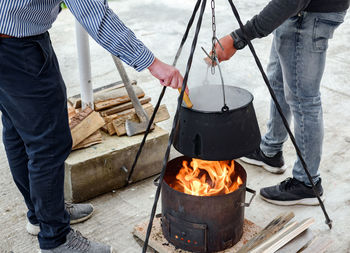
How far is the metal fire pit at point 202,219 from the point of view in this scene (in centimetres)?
279

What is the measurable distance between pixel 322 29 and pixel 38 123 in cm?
192

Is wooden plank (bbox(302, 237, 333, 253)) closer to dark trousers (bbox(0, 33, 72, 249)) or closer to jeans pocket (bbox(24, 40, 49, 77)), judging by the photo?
dark trousers (bbox(0, 33, 72, 249))

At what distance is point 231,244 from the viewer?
3002 millimetres

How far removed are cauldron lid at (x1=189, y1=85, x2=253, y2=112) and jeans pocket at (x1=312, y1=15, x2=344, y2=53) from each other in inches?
26.4

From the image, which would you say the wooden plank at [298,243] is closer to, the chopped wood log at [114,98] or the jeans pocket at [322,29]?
the jeans pocket at [322,29]

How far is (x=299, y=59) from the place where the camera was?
3.19m

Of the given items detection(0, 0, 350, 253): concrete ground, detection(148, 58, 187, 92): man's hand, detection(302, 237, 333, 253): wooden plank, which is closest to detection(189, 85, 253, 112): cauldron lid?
detection(148, 58, 187, 92): man's hand

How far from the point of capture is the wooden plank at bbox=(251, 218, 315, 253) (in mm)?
2776

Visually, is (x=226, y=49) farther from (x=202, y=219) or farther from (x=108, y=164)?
(x=108, y=164)

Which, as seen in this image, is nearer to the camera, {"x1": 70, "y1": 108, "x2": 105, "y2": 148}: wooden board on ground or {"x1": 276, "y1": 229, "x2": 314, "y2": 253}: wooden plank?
{"x1": 276, "y1": 229, "x2": 314, "y2": 253}: wooden plank

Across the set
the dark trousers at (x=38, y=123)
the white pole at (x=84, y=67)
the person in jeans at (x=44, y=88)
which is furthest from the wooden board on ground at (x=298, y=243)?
the white pole at (x=84, y=67)

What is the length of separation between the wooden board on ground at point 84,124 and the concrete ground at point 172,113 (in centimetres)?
53

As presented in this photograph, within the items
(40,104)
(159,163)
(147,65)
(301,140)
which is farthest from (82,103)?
(301,140)

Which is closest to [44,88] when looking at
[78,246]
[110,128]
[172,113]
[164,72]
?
A: [164,72]
